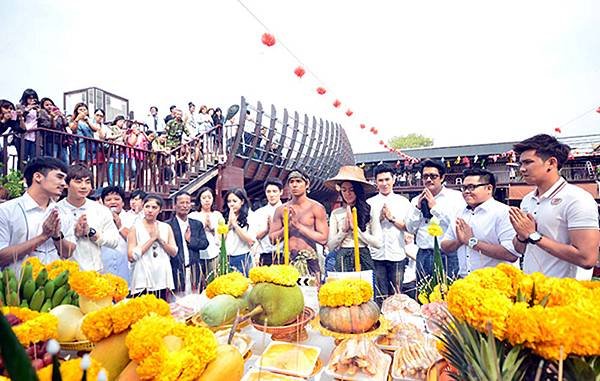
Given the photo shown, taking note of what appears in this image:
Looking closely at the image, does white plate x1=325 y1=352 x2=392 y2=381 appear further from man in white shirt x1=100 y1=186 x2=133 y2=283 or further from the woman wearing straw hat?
man in white shirt x1=100 y1=186 x2=133 y2=283

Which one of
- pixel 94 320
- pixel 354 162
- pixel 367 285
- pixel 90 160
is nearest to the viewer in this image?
pixel 94 320

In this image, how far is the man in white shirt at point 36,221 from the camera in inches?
91.4

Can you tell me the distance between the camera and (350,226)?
2.71 meters

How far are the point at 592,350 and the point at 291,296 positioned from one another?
1001 mm

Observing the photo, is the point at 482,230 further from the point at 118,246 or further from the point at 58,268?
the point at 118,246

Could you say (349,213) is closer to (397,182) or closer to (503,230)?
(503,230)

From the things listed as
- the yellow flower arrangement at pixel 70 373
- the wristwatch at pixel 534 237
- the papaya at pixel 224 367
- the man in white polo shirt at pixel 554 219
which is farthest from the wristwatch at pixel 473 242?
the yellow flower arrangement at pixel 70 373

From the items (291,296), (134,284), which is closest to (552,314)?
(291,296)

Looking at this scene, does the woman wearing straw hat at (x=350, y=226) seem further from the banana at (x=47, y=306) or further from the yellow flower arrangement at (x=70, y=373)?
the yellow flower arrangement at (x=70, y=373)

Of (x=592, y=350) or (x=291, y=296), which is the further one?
(x=291, y=296)

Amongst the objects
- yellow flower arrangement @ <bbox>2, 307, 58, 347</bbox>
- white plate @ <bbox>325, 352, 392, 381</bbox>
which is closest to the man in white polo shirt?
white plate @ <bbox>325, 352, 392, 381</bbox>

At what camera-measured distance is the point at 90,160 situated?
584cm

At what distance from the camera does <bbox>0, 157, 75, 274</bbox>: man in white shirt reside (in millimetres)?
2320

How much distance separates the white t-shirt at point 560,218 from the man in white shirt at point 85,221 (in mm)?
3425
